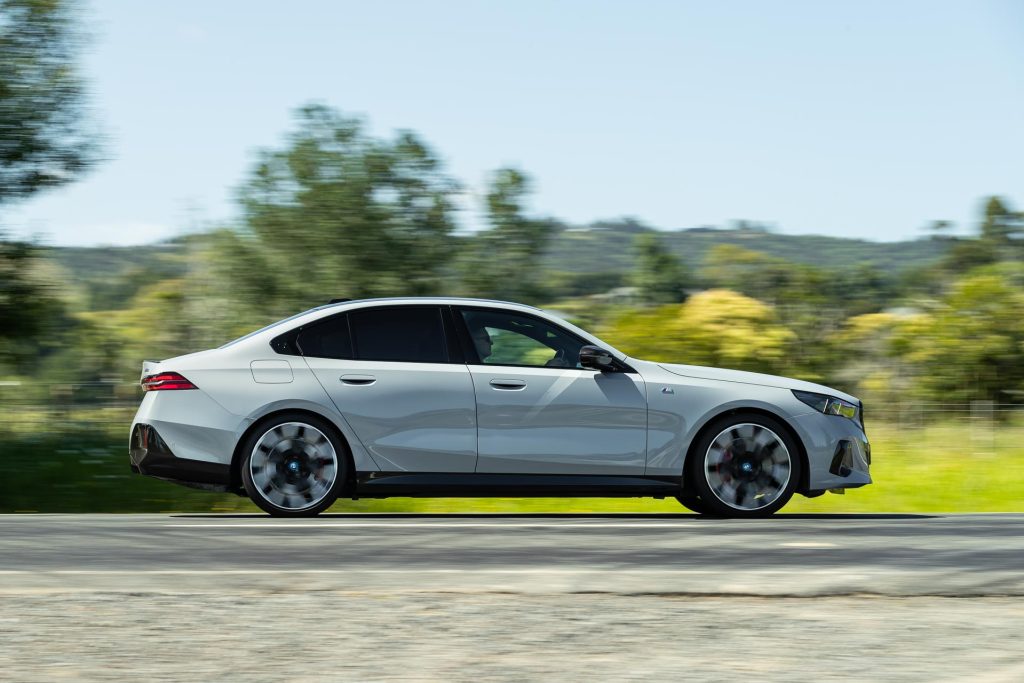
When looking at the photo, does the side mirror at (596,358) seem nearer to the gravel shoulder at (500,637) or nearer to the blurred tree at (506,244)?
the gravel shoulder at (500,637)

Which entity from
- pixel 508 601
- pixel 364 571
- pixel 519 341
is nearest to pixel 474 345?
pixel 519 341

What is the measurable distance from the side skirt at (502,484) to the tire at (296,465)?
236 millimetres

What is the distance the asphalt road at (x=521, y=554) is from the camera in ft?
20.4

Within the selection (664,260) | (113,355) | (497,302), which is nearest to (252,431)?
(497,302)

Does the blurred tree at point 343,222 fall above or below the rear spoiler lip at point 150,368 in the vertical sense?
above

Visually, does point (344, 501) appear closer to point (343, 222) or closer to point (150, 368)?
point (150, 368)

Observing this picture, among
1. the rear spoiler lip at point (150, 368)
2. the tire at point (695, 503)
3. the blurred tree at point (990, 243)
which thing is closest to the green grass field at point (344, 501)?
the tire at point (695, 503)

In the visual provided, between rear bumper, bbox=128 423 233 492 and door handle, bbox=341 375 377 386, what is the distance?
996mm

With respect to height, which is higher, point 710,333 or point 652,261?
point 652,261

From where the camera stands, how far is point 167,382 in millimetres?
8906

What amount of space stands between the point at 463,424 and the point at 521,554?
5.88ft

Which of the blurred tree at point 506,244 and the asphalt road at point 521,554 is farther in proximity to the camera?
the blurred tree at point 506,244

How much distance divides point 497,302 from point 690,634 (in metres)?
4.42

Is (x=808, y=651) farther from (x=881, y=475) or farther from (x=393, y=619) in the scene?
(x=881, y=475)
